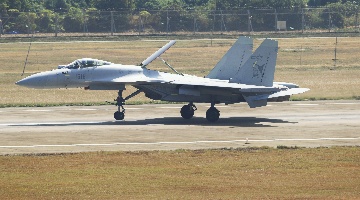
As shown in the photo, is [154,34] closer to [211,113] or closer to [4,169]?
[211,113]

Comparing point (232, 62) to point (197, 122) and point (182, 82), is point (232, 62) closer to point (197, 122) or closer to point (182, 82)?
point (182, 82)

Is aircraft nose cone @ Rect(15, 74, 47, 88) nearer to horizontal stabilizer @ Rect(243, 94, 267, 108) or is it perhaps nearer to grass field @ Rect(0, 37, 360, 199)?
horizontal stabilizer @ Rect(243, 94, 267, 108)

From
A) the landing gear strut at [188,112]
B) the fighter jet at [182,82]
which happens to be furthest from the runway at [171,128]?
the fighter jet at [182,82]

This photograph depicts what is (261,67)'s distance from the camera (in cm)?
4075

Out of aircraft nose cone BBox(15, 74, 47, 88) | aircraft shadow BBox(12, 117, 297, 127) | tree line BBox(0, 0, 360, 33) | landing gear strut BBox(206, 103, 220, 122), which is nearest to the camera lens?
aircraft shadow BBox(12, 117, 297, 127)

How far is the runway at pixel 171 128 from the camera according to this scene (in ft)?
109

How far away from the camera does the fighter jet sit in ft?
130

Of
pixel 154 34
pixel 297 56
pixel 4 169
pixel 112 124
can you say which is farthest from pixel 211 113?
pixel 154 34

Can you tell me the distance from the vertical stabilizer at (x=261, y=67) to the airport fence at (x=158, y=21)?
51835 mm

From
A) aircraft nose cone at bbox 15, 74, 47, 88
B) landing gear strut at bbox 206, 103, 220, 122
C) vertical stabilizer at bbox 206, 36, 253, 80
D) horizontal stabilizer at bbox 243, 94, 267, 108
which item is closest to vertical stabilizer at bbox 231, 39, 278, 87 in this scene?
vertical stabilizer at bbox 206, 36, 253, 80

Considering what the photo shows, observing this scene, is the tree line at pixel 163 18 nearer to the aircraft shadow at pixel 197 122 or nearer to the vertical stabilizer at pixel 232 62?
the vertical stabilizer at pixel 232 62

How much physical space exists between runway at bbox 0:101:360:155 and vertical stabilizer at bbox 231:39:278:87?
1.75 meters

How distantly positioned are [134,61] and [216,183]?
4364 centimetres

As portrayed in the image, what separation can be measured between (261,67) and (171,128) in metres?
5.63
